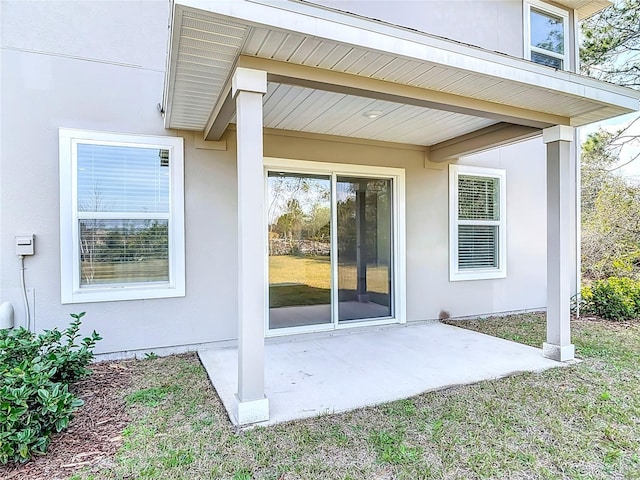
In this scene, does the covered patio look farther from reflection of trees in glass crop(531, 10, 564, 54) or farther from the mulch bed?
reflection of trees in glass crop(531, 10, 564, 54)

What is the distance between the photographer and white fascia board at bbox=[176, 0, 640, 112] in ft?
8.15

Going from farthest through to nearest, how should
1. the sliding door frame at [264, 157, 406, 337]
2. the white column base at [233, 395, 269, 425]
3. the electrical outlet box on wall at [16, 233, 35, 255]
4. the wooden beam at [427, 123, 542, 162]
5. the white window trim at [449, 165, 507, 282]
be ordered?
the white window trim at [449, 165, 507, 282]
the sliding door frame at [264, 157, 406, 337]
the wooden beam at [427, 123, 542, 162]
the electrical outlet box on wall at [16, 233, 35, 255]
the white column base at [233, 395, 269, 425]

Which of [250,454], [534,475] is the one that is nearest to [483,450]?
[534,475]

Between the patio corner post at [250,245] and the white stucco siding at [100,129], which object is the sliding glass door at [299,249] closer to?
the white stucco siding at [100,129]

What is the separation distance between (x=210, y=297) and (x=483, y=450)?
11.5 ft

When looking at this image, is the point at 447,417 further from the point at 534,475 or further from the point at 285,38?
the point at 285,38

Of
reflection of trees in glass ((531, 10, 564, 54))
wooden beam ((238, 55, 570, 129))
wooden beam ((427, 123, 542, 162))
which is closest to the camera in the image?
wooden beam ((238, 55, 570, 129))

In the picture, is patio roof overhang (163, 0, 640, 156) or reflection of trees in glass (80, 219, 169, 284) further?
reflection of trees in glass (80, 219, 169, 284)

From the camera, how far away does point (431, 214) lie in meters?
6.44

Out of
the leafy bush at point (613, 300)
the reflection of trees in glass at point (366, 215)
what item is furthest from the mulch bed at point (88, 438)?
the leafy bush at point (613, 300)

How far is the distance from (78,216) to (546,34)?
26.8 feet

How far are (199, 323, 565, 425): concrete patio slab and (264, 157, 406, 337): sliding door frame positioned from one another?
232mm

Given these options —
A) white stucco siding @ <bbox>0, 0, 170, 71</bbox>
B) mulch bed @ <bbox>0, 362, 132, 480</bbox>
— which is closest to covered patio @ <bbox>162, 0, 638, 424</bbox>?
mulch bed @ <bbox>0, 362, 132, 480</bbox>

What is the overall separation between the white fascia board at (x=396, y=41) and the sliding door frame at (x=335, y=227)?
2622 mm
